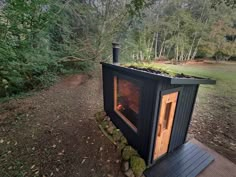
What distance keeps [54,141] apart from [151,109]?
8.17ft

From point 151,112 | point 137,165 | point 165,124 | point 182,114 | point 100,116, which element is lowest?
point 137,165

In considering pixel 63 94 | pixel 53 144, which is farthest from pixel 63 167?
pixel 63 94

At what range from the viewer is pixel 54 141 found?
329 centimetres

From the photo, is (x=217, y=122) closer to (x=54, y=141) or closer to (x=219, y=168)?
(x=219, y=168)

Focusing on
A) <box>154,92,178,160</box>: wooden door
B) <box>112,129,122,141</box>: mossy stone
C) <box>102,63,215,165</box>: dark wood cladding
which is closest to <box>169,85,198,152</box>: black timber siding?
<box>102,63,215,165</box>: dark wood cladding

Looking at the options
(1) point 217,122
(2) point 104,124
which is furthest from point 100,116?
(1) point 217,122

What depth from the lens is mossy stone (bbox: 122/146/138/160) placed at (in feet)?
8.90

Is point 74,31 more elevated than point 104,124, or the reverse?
point 74,31

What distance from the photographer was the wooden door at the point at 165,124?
93.8 inches

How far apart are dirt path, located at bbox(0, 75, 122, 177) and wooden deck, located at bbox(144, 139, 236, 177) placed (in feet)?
2.75

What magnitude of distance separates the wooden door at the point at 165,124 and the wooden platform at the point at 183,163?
19 cm

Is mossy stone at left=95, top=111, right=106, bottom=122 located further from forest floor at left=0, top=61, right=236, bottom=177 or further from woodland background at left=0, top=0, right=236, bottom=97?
woodland background at left=0, top=0, right=236, bottom=97

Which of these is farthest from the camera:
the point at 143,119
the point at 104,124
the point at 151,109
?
the point at 104,124

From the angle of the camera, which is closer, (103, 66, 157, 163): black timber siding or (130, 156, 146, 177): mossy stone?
(103, 66, 157, 163): black timber siding
